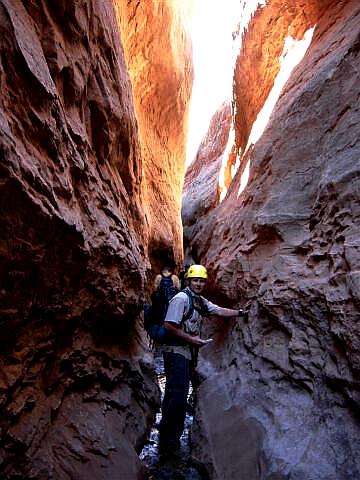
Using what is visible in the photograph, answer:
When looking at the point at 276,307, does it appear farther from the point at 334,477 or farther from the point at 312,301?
the point at 334,477

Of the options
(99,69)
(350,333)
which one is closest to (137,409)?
(350,333)

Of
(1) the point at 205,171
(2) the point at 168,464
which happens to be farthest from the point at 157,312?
(1) the point at 205,171

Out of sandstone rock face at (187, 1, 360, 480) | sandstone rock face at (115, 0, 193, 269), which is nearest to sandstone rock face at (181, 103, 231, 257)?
sandstone rock face at (115, 0, 193, 269)

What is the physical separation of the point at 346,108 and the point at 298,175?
2.72 feet

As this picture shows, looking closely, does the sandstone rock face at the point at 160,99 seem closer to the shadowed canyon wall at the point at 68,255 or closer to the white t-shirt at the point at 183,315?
the shadowed canyon wall at the point at 68,255

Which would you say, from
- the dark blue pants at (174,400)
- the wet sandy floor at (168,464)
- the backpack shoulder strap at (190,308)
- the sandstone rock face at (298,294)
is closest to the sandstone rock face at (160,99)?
the sandstone rock face at (298,294)

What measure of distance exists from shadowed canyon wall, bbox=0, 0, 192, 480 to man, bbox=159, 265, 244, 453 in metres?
0.35

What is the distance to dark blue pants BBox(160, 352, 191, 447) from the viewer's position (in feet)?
14.9

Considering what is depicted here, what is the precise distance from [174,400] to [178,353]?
0.55m

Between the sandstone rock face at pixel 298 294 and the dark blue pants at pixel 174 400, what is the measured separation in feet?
0.91

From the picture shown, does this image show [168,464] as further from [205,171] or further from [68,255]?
[205,171]

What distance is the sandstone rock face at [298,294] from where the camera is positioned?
2707 millimetres

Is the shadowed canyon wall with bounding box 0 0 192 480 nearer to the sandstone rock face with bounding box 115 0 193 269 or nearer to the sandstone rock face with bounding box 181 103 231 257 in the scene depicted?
the sandstone rock face with bounding box 115 0 193 269

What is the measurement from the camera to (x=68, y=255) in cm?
321
